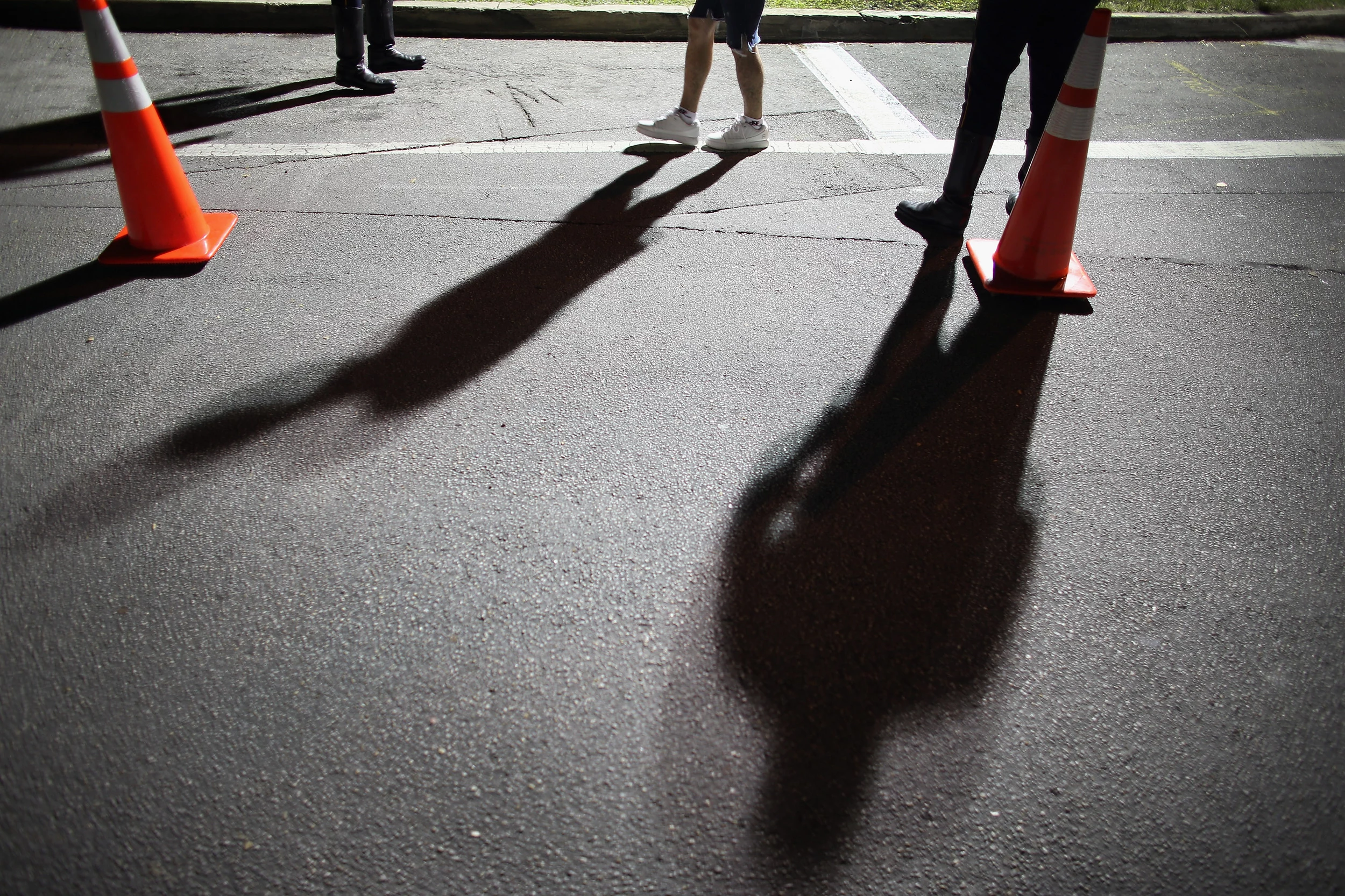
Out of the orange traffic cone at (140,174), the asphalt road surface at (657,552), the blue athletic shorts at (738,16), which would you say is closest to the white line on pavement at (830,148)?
the asphalt road surface at (657,552)

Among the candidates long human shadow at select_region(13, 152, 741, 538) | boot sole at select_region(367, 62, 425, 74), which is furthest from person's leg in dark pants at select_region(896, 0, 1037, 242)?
boot sole at select_region(367, 62, 425, 74)

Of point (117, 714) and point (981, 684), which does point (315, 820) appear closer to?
point (117, 714)

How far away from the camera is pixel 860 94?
5551 mm

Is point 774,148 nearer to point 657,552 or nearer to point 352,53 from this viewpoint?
point 352,53

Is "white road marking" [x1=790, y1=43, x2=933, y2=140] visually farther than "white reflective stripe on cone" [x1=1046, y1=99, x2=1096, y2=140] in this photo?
Yes

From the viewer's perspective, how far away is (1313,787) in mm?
1661

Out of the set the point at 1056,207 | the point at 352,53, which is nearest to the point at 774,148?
the point at 1056,207

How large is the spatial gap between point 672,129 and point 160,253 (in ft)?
8.91

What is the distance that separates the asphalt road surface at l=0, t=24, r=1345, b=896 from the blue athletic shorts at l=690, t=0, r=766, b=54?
0.98 metres

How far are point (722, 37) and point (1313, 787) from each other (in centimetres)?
658

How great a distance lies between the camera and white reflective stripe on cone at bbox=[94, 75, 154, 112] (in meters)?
3.10

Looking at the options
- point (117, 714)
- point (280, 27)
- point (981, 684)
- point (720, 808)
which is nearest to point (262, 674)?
point (117, 714)

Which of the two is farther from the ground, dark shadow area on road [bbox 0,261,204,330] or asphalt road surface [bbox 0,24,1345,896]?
dark shadow area on road [bbox 0,261,204,330]

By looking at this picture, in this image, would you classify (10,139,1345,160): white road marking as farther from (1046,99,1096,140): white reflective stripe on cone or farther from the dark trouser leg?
(1046,99,1096,140): white reflective stripe on cone
